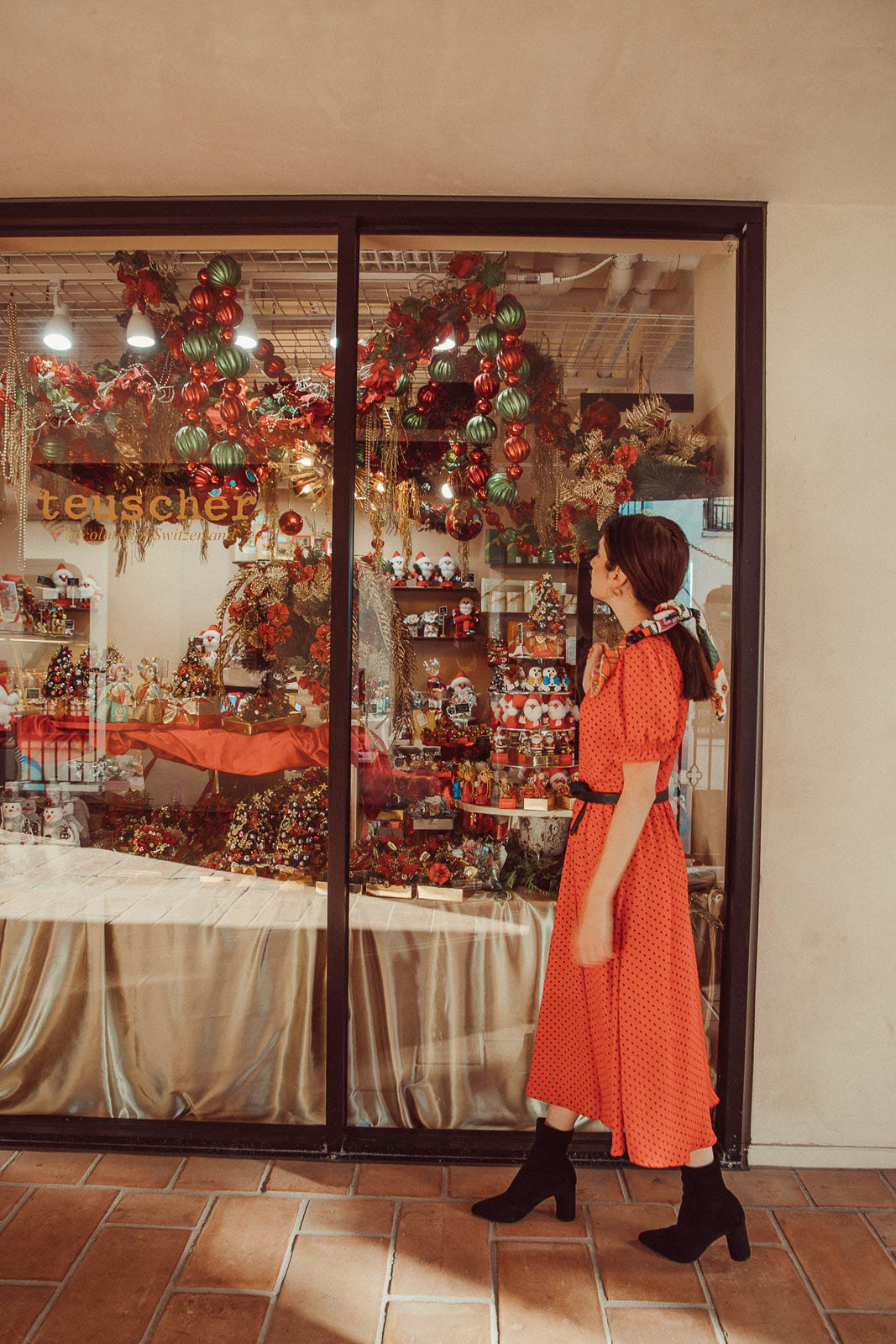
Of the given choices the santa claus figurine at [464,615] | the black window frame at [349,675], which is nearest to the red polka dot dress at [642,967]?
the black window frame at [349,675]

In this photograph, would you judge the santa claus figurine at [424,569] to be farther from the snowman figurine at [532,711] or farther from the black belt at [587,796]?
the black belt at [587,796]

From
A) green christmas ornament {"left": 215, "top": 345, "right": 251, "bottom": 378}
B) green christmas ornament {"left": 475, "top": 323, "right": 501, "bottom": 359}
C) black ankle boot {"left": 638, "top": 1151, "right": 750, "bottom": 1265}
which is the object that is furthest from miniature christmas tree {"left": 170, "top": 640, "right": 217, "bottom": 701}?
black ankle boot {"left": 638, "top": 1151, "right": 750, "bottom": 1265}

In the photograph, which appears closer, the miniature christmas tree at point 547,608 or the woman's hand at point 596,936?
the woman's hand at point 596,936

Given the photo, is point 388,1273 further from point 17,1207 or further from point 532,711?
point 532,711

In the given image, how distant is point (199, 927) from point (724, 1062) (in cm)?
162

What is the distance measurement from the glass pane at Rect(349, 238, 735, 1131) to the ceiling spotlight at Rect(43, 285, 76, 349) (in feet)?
3.13

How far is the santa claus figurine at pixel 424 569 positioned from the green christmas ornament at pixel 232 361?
0.83 metres

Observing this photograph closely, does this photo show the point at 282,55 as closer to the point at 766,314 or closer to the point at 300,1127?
the point at 766,314

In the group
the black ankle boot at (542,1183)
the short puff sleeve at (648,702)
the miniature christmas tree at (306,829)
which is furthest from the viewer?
the miniature christmas tree at (306,829)

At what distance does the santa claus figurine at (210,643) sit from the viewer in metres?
2.56

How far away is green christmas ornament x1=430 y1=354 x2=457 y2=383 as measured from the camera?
2.59 m

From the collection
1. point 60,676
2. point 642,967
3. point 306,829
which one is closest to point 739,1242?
point 642,967

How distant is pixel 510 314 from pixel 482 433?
39 cm

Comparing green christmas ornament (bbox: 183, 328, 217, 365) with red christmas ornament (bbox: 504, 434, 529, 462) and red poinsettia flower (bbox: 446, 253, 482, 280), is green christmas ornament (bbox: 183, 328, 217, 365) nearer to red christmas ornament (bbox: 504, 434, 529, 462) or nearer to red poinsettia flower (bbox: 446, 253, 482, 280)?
red poinsettia flower (bbox: 446, 253, 482, 280)
